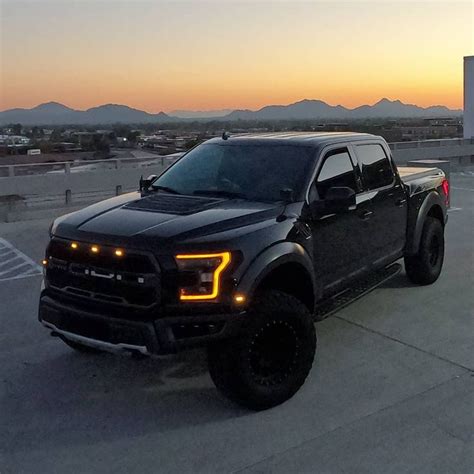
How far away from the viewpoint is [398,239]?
19.4 ft

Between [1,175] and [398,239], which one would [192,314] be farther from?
[1,175]

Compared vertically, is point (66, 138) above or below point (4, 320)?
above

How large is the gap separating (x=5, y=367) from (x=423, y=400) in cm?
312

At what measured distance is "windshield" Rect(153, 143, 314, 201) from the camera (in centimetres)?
455

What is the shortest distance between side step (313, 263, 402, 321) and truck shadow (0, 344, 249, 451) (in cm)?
101

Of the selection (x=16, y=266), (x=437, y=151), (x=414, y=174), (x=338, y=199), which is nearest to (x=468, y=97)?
(x=437, y=151)

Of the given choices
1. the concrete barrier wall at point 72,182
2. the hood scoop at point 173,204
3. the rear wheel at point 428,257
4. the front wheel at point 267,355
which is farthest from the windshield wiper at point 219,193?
the concrete barrier wall at point 72,182

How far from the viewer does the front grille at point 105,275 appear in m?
3.58

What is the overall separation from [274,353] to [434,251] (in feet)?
11.4

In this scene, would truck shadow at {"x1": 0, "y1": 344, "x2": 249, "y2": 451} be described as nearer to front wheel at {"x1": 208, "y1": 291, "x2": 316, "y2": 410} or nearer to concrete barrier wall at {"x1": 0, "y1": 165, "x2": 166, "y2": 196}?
front wheel at {"x1": 208, "y1": 291, "x2": 316, "y2": 410}

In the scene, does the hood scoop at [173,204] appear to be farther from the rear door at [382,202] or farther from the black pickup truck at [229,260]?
the rear door at [382,202]

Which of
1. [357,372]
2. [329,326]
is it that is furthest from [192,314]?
[329,326]

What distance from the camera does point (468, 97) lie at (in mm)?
26297

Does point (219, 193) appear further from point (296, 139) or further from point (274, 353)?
point (274, 353)
